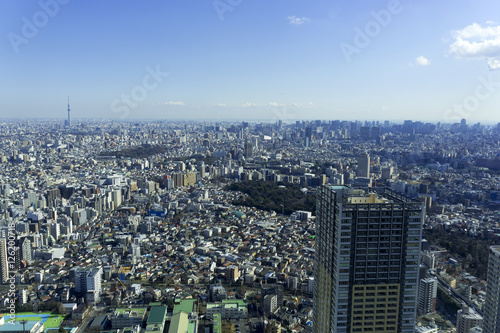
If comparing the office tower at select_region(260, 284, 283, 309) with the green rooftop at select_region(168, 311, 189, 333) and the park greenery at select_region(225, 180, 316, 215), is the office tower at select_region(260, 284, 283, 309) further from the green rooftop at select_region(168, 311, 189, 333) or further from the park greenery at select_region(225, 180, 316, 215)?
the park greenery at select_region(225, 180, 316, 215)

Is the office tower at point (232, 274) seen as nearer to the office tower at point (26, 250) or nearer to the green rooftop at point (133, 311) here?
the green rooftop at point (133, 311)

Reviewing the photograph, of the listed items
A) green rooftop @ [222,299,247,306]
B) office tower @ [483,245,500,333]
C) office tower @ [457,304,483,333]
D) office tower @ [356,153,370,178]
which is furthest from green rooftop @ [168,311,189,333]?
office tower @ [356,153,370,178]

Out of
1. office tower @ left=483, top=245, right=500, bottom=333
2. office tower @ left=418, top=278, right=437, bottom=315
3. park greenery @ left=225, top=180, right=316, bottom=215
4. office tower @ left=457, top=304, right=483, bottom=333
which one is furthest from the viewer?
park greenery @ left=225, top=180, right=316, bottom=215

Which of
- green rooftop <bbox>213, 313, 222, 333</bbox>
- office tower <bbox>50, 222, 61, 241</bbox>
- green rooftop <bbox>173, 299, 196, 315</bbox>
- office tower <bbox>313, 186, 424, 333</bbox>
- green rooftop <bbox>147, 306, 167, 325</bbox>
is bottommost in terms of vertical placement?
green rooftop <bbox>213, 313, 222, 333</bbox>

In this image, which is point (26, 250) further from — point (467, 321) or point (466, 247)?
point (466, 247)

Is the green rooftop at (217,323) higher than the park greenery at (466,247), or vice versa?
the park greenery at (466,247)

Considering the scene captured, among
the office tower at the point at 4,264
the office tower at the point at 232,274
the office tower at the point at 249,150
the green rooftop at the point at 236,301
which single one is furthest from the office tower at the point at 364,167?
the office tower at the point at 4,264
